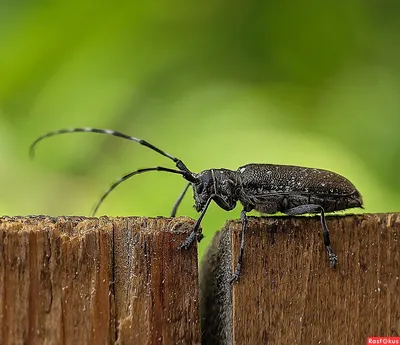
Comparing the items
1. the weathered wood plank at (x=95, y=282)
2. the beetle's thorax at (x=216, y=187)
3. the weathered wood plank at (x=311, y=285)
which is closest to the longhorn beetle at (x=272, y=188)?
the beetle's thorax at (x=216, y=187)

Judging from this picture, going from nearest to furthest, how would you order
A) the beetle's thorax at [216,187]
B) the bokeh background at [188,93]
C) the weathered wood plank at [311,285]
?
the weathered wood plank at [311,285] → the beetle's thorax at [216,187] → the bokeh background at [188,93]

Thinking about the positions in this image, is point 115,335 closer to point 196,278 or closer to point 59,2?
point 196,278

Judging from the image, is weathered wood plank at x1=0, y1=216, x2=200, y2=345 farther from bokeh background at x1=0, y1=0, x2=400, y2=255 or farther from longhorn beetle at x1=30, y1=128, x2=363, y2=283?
bokeh background at x1=0, y1=0, x2=400, y2=255

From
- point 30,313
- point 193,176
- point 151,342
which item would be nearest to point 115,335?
point 151,342

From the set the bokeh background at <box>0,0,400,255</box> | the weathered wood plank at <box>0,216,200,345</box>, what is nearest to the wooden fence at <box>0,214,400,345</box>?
the weathered wood plank at <box>0,216,200,345</box>

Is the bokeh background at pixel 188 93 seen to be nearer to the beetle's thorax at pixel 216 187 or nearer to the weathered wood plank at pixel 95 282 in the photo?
the beetle's thorax at pixel 216 187

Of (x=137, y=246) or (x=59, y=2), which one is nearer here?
(x=137, y=246)
